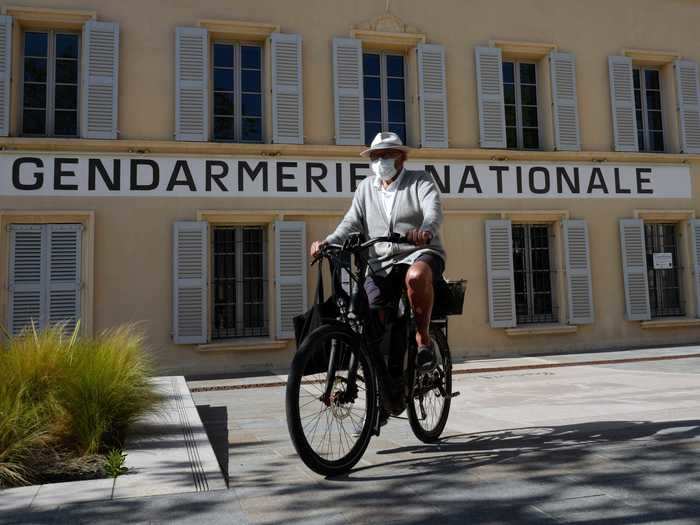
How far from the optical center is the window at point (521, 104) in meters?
11.1

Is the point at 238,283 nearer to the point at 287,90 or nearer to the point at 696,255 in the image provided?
the point at 287,90

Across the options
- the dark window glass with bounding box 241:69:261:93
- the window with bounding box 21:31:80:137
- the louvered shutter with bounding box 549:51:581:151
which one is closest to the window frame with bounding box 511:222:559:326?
the louvered shutter with bounding box 549:51:581:151

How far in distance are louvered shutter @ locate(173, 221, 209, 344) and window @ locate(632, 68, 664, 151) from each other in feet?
26.7

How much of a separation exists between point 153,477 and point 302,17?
8636mm

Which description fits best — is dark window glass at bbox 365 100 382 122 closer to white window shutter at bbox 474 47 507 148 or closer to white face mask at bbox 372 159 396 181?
white window shutter at bbox 474 47 507 148

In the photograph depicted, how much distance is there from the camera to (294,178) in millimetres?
9852

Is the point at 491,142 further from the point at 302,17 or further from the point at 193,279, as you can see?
the point at 193,279

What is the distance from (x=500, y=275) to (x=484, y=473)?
24.4ft

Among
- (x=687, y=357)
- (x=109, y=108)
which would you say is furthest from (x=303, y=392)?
(x=687, y=357)

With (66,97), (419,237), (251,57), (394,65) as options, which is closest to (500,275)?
(394,65)

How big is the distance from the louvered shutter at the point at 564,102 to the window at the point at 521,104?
41 cm

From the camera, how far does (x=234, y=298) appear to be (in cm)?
976

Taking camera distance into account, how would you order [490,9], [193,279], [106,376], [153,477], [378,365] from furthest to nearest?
[490,9] → [193,279] → [106,376] → [378,365] → [153,477]

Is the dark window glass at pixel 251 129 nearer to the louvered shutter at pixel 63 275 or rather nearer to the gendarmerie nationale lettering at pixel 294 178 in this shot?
the gendarmerie nationale lettering at pixel 294 178
